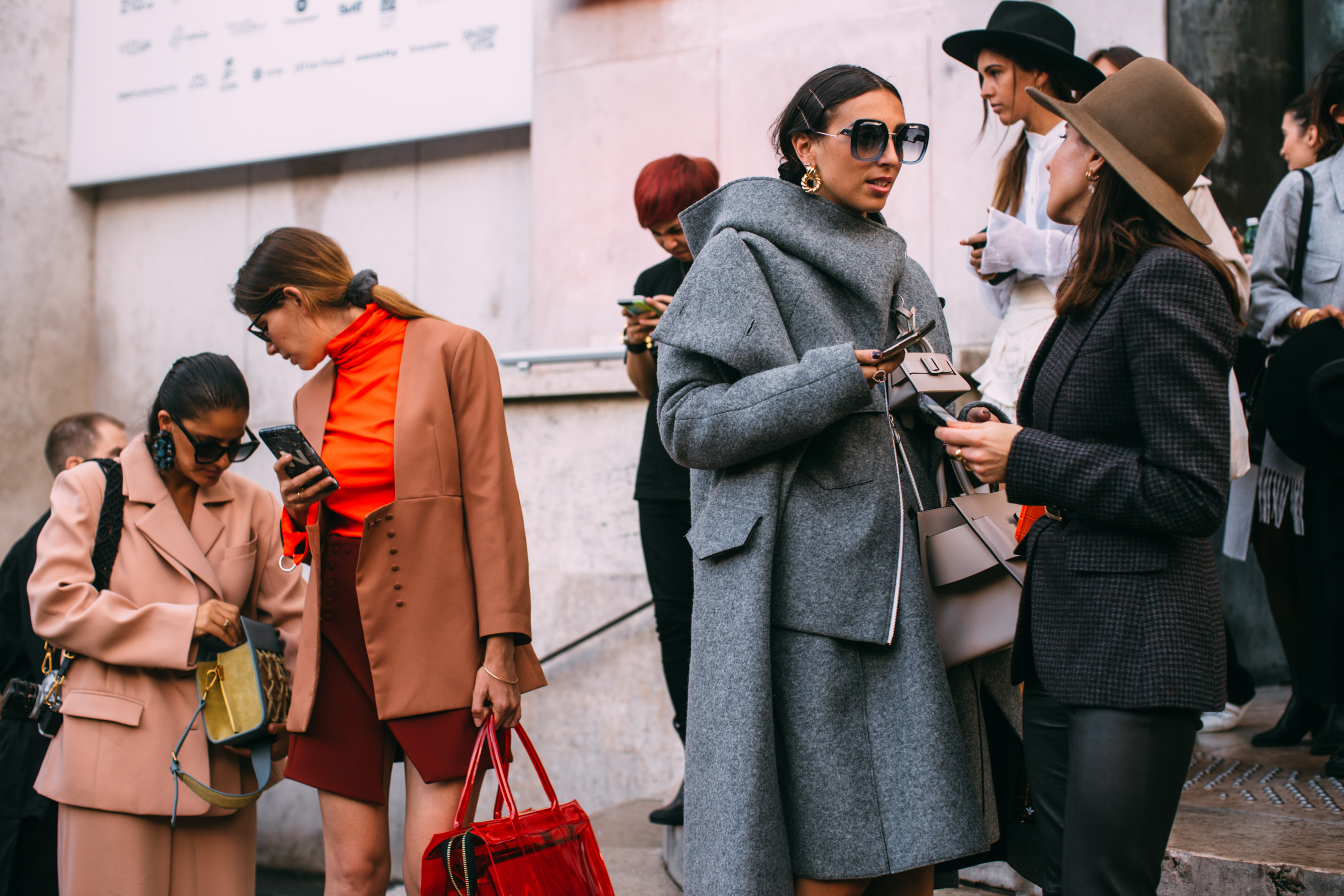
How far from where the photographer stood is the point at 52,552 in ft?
10.0

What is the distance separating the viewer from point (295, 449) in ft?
7.98

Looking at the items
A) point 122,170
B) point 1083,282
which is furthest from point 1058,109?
point 122,170

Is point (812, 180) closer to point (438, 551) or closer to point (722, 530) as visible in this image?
point (722, 530)

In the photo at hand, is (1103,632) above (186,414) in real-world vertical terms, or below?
below

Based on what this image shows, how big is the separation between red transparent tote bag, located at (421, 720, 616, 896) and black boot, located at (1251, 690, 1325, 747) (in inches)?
108

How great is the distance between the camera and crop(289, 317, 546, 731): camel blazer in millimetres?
2445

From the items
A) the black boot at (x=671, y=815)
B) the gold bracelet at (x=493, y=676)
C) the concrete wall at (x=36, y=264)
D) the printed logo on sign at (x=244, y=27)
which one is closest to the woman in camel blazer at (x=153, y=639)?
the gold bracelet at (x=493, y=676)

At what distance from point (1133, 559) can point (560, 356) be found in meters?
3.76

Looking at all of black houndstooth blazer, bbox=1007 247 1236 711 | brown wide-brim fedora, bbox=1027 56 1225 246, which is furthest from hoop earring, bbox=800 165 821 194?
black houndstooth blazer, bbox=1007 247 1236 711

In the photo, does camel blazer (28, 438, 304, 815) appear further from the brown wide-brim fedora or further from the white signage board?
the white signage board

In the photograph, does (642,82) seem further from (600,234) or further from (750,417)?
(750,417)

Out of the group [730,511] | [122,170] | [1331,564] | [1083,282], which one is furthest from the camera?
[122,170]

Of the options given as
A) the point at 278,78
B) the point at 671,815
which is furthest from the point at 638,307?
the point at 278,78

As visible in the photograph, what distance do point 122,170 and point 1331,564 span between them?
722cm
